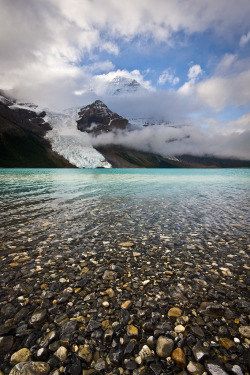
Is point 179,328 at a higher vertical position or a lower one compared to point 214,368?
lower

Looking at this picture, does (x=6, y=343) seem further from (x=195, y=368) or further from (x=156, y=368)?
(x=195, y=368)

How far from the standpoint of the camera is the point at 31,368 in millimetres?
3502

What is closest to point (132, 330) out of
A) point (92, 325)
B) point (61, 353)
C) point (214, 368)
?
point (92, 325)

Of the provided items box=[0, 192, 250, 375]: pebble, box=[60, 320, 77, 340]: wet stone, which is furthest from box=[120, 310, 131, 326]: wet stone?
box=[60, 320, 77, 340]: wet stone

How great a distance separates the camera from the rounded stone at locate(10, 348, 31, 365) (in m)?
3.69

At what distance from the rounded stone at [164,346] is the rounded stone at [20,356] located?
107 inches

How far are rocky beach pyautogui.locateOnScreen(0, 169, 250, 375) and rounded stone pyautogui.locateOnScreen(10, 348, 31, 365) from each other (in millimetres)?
17

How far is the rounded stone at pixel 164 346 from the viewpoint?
3848mm

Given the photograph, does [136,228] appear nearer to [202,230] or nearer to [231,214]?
[202,230]

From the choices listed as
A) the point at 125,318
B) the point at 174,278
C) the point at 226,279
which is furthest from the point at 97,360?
the point at 226,279

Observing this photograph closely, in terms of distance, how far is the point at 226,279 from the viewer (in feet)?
22.1

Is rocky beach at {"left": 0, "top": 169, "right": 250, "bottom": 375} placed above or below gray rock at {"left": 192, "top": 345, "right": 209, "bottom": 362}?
below

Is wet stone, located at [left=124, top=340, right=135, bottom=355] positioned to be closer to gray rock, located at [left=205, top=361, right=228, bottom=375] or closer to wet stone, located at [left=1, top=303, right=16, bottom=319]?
gray rock, located at [left=205, top=361, right=228, bottom=375]

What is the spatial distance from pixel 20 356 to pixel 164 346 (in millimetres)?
2995
